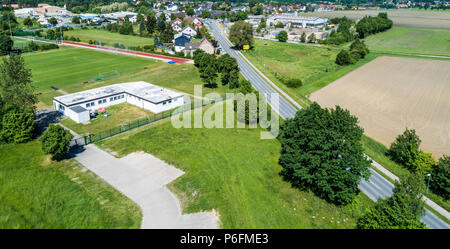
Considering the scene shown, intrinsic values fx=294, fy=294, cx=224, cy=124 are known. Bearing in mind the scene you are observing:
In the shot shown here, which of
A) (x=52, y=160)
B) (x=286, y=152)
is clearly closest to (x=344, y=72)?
(x=286, y=152)

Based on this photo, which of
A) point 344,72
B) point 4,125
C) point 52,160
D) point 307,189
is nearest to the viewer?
point 307,189

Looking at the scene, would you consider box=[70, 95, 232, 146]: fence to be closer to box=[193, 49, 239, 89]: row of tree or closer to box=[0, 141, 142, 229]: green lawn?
box=[0, 141, 142, 229]: green lawn

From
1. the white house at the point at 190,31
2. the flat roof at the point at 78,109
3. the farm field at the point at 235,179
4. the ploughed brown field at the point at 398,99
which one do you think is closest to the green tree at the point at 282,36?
the white house at the point at 190,31

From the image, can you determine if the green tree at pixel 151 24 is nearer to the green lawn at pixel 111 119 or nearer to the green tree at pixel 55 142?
the green lawn at pixel 111 119

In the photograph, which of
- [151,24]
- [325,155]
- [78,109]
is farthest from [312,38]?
[325,155]

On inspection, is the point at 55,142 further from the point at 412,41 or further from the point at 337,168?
the point at 412,41
